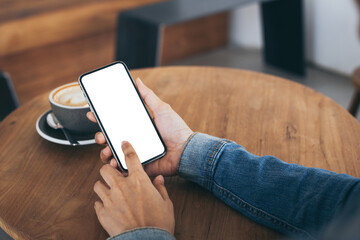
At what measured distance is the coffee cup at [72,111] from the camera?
662 millimetres

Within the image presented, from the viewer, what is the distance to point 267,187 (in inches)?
21.6

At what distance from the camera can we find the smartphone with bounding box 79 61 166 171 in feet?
2.04

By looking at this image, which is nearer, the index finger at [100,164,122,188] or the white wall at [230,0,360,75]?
the index finger at [100,164,122,188]

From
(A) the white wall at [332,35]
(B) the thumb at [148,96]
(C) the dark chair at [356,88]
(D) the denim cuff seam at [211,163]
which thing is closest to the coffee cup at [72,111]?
(B) the thumb at [148,96]

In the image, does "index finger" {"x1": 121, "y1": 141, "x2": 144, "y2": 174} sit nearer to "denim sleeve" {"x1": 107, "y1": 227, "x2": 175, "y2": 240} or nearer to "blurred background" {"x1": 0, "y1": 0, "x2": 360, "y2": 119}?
"denim sleeve" {"x1": 107, "y1": 227, "x2": 175, "y2": 240}

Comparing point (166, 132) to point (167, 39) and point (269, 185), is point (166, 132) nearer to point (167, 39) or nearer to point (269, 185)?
point (269, 185)

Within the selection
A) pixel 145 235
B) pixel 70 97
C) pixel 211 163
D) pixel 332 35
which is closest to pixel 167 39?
pixel 332 35

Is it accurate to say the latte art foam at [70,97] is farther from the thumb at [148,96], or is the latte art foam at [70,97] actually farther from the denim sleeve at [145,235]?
the denim sleeve at [145,235]

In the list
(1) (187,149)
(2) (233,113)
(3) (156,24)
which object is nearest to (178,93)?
(2) (233,113)

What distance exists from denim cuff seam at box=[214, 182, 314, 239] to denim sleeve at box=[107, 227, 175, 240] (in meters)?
0.13

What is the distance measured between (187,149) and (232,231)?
0.17 m

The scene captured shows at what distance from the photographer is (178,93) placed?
0.89 meters

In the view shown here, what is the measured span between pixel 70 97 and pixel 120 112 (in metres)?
0.15

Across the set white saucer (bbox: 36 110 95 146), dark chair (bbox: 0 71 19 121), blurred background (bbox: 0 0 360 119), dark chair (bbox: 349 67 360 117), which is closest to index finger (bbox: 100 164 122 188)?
white saucer (bbox: 36 110 95 146)
